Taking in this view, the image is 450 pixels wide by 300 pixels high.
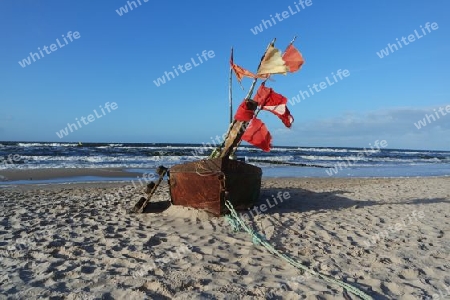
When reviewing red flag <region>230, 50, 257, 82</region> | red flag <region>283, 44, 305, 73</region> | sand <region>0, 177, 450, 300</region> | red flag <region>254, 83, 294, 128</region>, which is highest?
red flag <region>230, 50, 257, 82</region>

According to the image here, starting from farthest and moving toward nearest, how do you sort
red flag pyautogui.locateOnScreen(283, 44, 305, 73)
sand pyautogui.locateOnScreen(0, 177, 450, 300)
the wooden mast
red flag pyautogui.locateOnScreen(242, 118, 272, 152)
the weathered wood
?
the weathered wood < the wooden mast < red flag pyautogui.locateOnScreen(283, 44, 305, 73) < red flag pyautogui.locateOnScreen(242, 118, 272, 152) < sand pyautogui.locateOnScreen(0, 177, 450, 300)

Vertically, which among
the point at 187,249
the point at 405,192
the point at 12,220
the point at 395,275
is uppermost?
the point at 12,220

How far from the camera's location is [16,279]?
3.41 metres

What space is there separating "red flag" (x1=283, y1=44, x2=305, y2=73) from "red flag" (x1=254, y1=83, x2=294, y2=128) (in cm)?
50

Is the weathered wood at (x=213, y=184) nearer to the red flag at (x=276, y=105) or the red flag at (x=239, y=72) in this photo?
the red flag at (x=276, y=105)

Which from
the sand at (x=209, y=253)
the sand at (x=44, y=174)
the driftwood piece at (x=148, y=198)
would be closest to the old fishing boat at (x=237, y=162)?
the driftwood piece at (x=148, y=198)

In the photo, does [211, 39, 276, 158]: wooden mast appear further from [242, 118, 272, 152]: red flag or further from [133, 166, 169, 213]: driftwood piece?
[133, 166, 169, 213]: driftwood piece

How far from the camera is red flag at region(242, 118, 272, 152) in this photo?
18.3ft

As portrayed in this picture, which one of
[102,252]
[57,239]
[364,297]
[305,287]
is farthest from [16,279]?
[364,297]

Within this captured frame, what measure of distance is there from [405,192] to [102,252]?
Answer: 9.84m

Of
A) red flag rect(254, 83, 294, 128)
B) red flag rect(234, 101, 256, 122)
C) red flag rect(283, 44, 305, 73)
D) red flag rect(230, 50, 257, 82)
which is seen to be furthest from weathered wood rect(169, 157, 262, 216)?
red flag rect(283, 44, 305, 73)

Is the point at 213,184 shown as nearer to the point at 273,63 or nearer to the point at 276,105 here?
the point at 276,105

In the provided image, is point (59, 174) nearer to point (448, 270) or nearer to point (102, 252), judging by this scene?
point (102, 252)

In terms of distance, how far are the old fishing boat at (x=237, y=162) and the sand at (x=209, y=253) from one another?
0.34 metres
